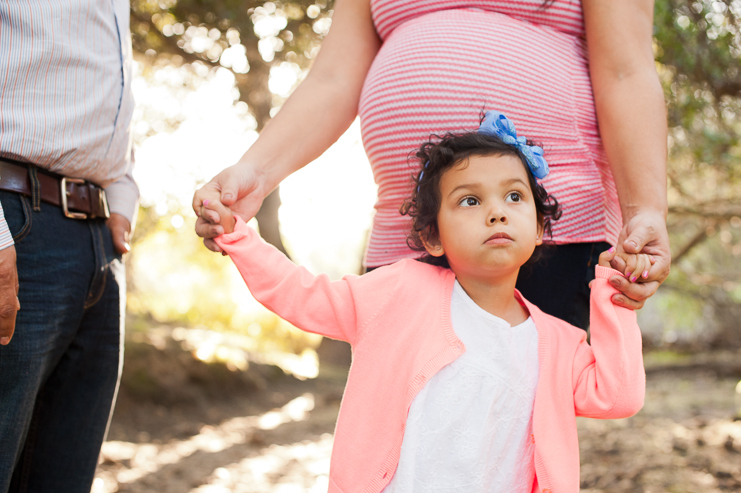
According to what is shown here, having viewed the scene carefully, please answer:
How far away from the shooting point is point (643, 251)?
1213 mm

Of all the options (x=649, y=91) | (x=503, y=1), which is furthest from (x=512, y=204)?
(x=503, y=1)

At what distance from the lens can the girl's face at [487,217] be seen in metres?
1.24

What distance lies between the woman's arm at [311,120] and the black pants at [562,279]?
658 mm

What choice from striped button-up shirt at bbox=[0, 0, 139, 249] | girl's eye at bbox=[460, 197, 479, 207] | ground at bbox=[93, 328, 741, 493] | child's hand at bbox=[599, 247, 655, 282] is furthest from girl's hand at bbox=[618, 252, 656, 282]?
ground at bbox=[93, 328, 741, 493]

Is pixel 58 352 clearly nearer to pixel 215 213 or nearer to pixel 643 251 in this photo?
pixel 215 213

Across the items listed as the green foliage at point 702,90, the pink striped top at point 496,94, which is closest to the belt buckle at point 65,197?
the pink striped top at point 496,94

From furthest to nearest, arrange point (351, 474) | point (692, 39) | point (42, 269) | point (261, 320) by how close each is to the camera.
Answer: point (261, 320), point (692, 39), point (42, 269), point (351, 474)

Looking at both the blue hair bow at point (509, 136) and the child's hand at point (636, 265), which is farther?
the blue hair bow at point (509, 136)

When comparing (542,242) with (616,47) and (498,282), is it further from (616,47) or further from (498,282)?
(616,47)

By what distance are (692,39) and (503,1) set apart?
12.0ft

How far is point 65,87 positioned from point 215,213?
19.8 inches

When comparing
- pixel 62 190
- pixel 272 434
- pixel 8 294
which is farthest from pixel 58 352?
pixel 272 434

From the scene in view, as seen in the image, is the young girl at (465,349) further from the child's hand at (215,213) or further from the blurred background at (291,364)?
the blurred background at (291,364)

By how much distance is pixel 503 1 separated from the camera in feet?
4.75
